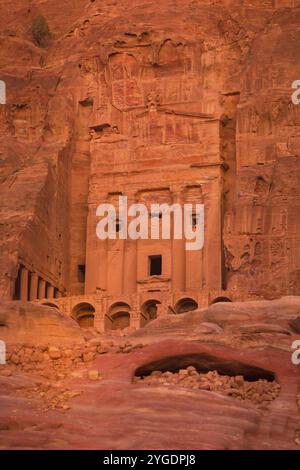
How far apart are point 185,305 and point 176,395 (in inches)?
1096

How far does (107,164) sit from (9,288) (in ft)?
37.8

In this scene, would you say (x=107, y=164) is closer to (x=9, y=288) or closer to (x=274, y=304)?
(x=9, y=288)

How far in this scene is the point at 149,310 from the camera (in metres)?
61.8

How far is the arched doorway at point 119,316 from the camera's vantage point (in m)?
61.1

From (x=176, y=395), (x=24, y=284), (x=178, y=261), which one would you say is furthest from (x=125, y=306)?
(x=176, y=395)

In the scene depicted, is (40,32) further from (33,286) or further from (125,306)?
(125,306)

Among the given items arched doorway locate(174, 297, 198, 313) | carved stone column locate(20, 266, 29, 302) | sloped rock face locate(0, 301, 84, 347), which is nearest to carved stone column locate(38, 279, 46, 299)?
carved stone column locate(20, 266, 29, 302)

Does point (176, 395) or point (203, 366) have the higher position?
point (203, 366)

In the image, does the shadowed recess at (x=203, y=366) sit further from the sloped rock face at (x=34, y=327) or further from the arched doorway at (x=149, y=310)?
the arched doorway at (x=149, y=310)

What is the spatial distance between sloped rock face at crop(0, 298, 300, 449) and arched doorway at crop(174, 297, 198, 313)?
19272 mm

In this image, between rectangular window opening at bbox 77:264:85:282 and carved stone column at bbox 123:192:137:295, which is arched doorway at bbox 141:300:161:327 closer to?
carved stone column at bbox 123:192:137:295

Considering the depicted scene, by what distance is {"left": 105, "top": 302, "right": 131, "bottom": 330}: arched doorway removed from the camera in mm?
61125

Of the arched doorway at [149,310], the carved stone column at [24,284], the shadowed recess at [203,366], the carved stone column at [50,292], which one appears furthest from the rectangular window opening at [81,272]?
the shadowed recess at [203,366]

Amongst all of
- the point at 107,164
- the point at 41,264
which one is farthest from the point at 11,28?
the point at 41,264
